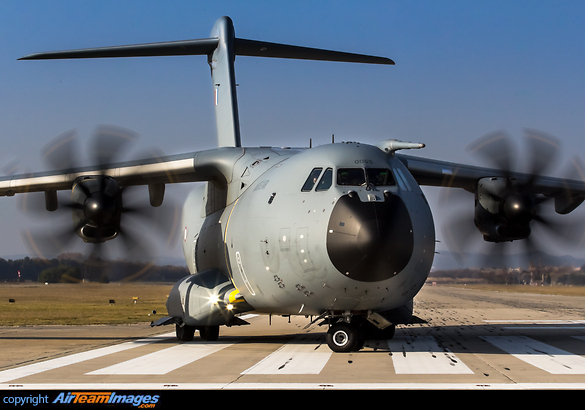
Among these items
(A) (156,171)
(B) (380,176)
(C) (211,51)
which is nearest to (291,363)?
(B) (380,176)

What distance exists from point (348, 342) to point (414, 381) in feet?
12.0

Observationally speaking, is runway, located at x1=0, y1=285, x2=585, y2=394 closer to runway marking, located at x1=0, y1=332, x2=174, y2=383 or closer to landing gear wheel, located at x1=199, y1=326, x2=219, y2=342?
runway marking, located at x1=0, y1=332, x2=174, y2=383

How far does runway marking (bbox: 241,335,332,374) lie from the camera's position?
1045 centimetres

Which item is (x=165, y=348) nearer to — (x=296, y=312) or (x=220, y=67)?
(x=296, y=312)

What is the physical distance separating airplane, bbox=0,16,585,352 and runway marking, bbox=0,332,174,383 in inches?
50.9

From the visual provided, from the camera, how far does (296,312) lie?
1351 centimetres

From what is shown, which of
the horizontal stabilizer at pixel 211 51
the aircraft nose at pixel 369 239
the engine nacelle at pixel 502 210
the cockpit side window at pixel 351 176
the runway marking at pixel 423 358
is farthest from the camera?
the horizontal stabilizer at pixel 211 51

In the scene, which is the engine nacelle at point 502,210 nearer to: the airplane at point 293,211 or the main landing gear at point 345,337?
the airplane at point 293,211

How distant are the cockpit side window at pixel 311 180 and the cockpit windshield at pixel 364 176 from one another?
410mm

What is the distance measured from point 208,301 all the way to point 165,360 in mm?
3284

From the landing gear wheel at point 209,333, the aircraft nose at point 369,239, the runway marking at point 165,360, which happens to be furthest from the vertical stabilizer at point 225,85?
the aircraft nose at point 369,239

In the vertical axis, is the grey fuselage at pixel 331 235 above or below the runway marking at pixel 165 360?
above

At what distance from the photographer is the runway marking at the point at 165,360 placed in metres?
10.5

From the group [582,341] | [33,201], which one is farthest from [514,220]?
[33,201]
